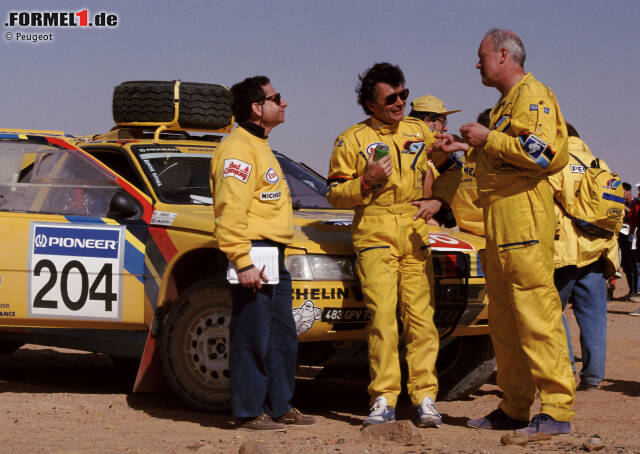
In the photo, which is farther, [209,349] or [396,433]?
[209,349]

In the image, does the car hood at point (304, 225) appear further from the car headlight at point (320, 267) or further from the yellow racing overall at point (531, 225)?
the yellow racing overall at point (531, 225)

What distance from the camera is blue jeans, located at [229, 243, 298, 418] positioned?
5715 millimetres

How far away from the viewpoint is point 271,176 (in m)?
5.77

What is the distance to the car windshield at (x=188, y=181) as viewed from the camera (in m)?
6.87

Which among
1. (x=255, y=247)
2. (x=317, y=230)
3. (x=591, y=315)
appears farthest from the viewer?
(x=591, y=315)

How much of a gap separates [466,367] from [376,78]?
2256mm

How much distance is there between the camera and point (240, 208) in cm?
554

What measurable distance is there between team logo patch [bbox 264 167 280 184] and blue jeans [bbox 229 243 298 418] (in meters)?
0.40

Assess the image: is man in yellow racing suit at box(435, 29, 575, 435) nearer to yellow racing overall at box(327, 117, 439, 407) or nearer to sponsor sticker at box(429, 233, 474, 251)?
yellow racing overall at box(327, 117, 439, 407)

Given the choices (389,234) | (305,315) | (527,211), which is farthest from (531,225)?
(305,315)

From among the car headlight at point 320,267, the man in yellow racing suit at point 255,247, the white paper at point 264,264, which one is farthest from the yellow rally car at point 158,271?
the white paper at point 264,264

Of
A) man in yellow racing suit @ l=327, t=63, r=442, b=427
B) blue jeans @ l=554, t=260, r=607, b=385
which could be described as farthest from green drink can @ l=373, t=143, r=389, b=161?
blue jeans @ l=554, t=260, r=607, b=385

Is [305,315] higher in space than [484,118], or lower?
lower

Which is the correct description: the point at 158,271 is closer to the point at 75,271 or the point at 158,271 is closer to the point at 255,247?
the point at 75,271
